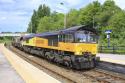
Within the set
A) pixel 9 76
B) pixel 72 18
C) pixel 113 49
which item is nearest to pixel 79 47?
pixel 9 76

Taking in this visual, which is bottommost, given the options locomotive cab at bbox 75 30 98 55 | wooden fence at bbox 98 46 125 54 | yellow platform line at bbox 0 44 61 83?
→ yellow platform line at bbox 0 44 61 83

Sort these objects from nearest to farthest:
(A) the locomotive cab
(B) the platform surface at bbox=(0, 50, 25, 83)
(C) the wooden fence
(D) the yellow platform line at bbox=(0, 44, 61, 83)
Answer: (B) the platform surface at bbox=(0, 50, 25, 83)
(D) the yellow platform line at bbox=(0, 44, 61, 83)
(A) the locomotive cab
(C) the wooden fence

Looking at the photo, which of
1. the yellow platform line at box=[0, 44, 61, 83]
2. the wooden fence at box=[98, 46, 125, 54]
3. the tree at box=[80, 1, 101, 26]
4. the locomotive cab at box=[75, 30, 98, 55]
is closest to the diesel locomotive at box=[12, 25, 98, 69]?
the locomotive cab at box=[75, 30, 98, 55]

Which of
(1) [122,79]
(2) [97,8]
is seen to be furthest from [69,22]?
(1) [122,79]

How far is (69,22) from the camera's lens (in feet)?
377

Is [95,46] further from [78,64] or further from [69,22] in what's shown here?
[69,22]

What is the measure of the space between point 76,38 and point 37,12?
142203 mm

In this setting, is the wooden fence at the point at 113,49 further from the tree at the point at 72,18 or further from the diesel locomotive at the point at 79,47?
the tree at the point at 72,18

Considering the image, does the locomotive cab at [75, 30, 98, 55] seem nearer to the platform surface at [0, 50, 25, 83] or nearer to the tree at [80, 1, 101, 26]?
the platform surface at [0, 50, 25, 83]

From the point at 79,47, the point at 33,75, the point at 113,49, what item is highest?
the point at 79,47

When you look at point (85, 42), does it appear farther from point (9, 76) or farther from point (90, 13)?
point (90, 13)

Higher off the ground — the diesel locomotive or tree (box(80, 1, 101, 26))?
tree (box(80, 1, 101, 26))

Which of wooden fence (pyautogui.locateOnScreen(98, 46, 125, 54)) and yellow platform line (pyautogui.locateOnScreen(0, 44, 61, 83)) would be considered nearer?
yellow platform line (pyautogui.locateOnScreen(0, 44, 61, 83))

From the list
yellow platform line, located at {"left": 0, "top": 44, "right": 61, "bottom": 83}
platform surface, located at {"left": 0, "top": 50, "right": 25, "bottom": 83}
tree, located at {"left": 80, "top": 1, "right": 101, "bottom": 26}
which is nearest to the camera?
platform surface, located at {"left": 0, "top": 50, "right": 25, "bottom": 83}
